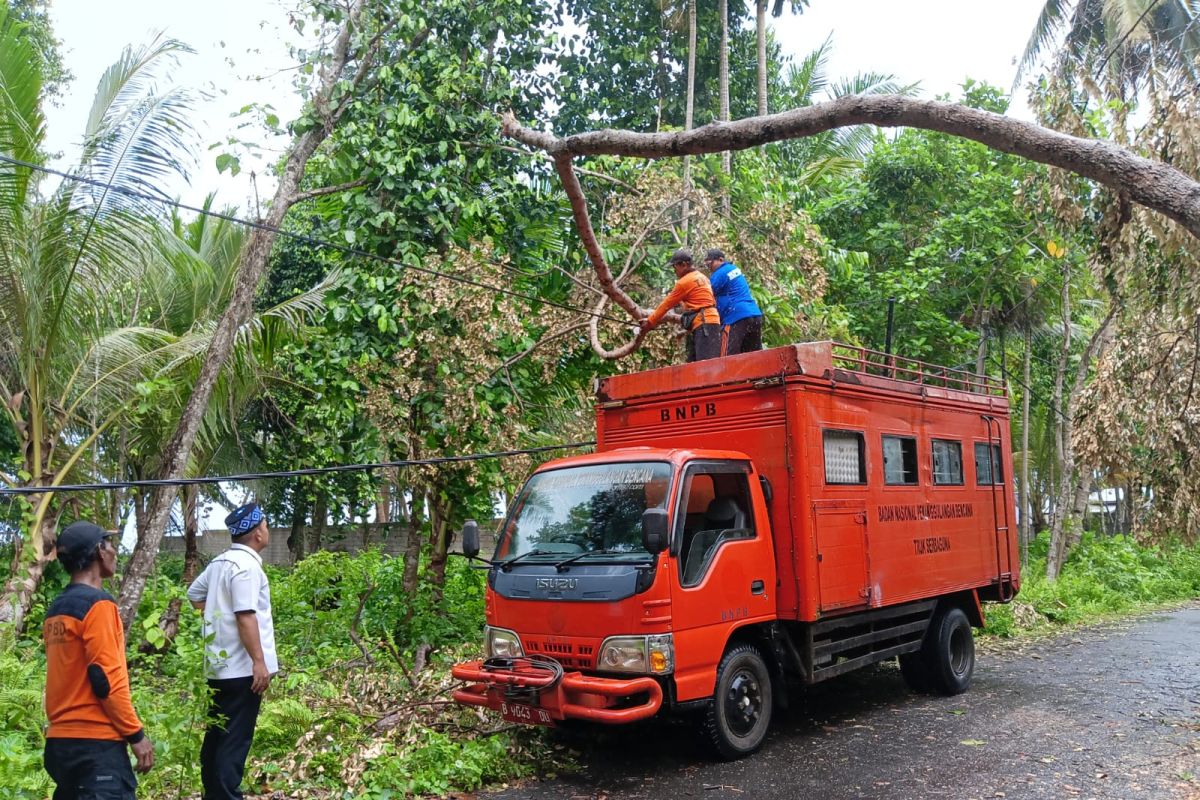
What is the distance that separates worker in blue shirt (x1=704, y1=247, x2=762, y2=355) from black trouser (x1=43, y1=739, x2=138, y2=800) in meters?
6.37

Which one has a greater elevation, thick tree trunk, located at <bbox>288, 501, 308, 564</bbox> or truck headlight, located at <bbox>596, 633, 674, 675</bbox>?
thick tree trunk, located at <bbox>288, 501, 308, 564</bbox>

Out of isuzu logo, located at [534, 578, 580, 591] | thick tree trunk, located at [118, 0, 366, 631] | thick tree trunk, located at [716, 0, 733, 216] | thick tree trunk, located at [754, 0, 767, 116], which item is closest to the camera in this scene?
isuzu logo, located at [534, 578, 580, 591]

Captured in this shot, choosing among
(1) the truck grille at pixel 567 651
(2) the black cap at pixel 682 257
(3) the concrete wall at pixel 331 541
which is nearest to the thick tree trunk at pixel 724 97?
(2) the black cap at pixel 682 257

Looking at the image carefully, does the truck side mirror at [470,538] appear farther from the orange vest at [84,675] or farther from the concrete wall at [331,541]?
the concrete wall at [331,541]

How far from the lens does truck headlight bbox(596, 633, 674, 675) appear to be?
6.23 meters

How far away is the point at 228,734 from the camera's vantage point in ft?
15.9

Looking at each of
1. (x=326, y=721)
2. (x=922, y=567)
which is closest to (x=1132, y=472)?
(x=922, y=567)

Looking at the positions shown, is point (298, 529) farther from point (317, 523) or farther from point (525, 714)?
point (525, 714)

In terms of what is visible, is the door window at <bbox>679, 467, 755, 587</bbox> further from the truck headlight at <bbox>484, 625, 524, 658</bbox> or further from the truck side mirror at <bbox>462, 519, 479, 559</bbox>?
the truck side mirror at <bbox>462, 519, 479, 559</bbox>

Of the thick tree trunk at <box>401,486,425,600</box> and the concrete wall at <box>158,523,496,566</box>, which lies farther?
the concrete wall at <box>158,523,496,566</box>

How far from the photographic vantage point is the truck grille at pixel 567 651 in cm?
643

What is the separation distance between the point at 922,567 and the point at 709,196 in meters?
5.59

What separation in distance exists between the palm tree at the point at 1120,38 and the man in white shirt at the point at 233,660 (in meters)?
9.33

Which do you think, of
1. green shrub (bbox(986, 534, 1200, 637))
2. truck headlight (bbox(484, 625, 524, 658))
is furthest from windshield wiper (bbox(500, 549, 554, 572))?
green shrub (bbox(986, 534, 1200, 637))
